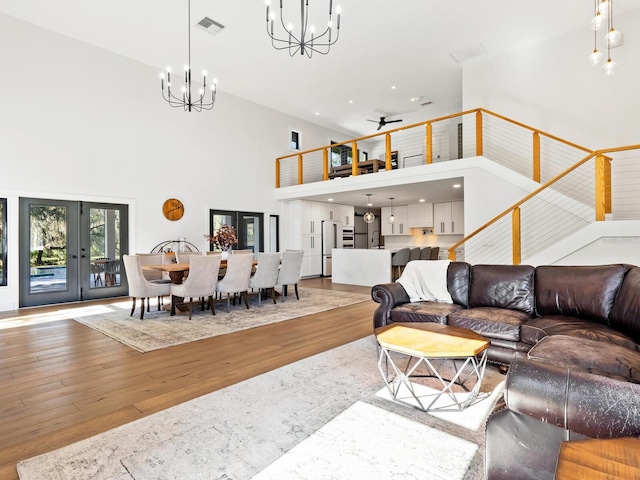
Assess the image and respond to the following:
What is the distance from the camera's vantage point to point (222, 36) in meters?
6.47

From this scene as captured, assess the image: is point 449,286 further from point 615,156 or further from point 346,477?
point 615,156

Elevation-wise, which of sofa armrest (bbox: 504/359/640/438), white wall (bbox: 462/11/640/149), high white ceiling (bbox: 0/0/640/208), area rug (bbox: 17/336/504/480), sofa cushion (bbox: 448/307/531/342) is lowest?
area rug (bbox: 17/336/504/480)

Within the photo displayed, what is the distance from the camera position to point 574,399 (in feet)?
4.13

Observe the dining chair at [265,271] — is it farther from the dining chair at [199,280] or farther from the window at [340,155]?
the window at [340,155]

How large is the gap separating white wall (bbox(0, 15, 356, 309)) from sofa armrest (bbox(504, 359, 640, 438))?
7.45 meters

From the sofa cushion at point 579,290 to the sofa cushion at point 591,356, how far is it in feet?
2.81

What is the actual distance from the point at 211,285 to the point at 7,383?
261 centimetres

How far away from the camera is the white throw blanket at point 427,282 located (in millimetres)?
3930

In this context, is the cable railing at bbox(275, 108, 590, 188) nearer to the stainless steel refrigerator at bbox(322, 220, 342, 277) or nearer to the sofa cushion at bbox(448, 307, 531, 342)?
the stainless steel refrigerator at bbox(322, 220, 342, 277)

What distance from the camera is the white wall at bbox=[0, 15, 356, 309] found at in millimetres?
5891

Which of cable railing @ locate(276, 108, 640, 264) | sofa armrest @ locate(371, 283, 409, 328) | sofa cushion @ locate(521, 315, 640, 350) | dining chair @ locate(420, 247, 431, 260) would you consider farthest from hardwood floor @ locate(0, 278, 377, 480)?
dining chair @ locate(420, 247, 431, 260)

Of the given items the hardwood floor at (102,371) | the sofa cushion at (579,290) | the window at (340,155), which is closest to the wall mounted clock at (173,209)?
the hardwood floor at (102,371)

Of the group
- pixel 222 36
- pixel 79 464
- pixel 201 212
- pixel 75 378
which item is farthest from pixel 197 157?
pixel 79 464

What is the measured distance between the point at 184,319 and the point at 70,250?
3.20m
